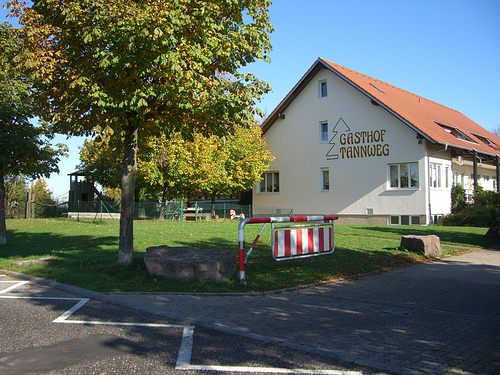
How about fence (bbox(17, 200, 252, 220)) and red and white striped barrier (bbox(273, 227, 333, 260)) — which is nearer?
red and white striped barrier (bbox(273, 227, 333, 260))

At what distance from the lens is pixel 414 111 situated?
30.9 m

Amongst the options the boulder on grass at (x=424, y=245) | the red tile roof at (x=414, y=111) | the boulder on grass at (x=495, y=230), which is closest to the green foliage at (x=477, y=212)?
the red tile roof at (x=414, y=111)

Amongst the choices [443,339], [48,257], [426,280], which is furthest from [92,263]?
[443,339]

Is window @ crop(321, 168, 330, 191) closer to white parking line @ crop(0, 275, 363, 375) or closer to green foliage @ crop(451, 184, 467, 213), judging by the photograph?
green foliage @ crop(451, 184, 467, 213)

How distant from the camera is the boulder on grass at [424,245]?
1351 cm

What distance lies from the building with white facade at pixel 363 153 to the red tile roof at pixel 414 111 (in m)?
0.07

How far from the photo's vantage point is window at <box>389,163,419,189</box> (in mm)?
27891

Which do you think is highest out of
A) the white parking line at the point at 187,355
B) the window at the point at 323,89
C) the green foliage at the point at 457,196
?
the window at the point at 323,89

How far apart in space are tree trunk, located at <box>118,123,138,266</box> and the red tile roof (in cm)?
1927

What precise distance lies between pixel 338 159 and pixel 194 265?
2308 centimetres

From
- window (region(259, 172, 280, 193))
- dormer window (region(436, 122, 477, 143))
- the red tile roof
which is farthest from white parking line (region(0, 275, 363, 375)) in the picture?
dormer window (region(436, 122, 477, 143))

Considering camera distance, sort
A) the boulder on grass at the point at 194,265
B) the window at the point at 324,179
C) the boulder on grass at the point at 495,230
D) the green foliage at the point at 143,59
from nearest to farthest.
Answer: the green foliage at the point at 143,59 < the boulder on grass at the point at 194,265 < the boulder on grass at the point at 495,230 < the window at the point at 324,179

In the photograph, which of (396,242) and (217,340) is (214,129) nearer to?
(217,340)

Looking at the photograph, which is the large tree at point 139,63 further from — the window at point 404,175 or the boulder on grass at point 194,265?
the window at point 404,175
